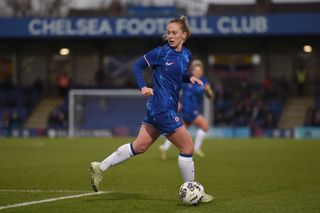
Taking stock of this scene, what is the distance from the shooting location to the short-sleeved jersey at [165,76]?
35.0 ft

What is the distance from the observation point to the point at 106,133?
1441 inches

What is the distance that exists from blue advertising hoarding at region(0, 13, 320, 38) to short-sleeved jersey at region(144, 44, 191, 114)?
26.8 m

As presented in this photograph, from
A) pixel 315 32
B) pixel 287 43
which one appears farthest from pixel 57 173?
pixel 287 43

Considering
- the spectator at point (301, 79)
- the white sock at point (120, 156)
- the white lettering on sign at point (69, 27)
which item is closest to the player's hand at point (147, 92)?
the white sock at point (120, 156)

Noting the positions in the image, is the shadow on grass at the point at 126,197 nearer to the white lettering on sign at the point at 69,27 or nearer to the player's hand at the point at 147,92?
the player's hand at the point at 147,92

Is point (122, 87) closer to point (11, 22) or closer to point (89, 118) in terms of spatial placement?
point (89, 118)

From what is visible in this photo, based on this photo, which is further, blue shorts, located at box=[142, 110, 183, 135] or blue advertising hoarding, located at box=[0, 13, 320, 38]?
blue advertising hoarding, located at box=[0, 13, 320, 38]

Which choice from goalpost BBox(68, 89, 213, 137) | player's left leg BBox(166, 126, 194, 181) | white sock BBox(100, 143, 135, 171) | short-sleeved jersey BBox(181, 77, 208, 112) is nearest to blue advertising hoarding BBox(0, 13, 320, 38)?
goalpost BBox(68, 89, 213, 137)

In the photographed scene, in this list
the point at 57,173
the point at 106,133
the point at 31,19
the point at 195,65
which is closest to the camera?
the point at 57,173

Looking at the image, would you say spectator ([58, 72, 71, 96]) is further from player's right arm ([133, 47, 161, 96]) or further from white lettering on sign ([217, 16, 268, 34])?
player's right arm ([133, 47, 161, 96])

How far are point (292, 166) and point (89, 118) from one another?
66.6ft

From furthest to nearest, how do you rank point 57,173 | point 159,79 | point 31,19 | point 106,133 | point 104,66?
point 104,66
point 31,19
point 106,133
point 57,173
point 159,79

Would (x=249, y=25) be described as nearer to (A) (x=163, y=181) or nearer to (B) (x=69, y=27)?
(B) (x=69, y=27)

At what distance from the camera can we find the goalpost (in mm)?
36469
